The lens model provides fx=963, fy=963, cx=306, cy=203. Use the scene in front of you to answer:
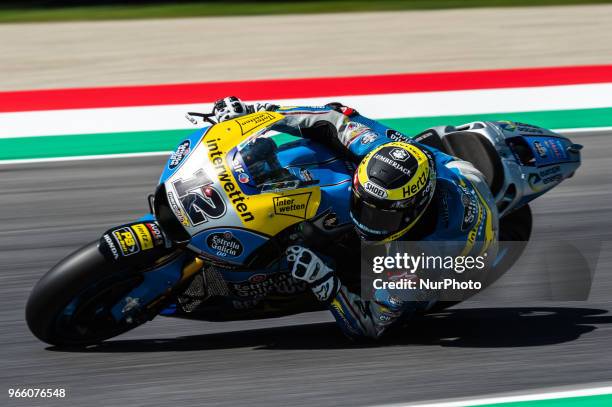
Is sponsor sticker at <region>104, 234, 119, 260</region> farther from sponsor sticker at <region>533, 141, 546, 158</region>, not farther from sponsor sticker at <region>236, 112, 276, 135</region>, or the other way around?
sponsor sticker at <region>533, 141, 546, 158</region>

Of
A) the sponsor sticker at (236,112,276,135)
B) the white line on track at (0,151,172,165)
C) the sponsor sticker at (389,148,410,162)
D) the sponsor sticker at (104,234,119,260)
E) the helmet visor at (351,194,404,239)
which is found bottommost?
the sponsor sticker at (104,234,119,260)

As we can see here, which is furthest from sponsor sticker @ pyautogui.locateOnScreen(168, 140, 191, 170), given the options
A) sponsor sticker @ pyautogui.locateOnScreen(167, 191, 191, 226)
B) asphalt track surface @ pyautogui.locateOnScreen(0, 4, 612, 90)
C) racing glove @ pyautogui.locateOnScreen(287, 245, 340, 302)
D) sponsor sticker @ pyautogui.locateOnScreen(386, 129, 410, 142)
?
asphalt track surface @ pyautogui.locateOnScreen(0, 4, 612, 90)

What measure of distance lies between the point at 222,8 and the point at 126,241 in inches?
379

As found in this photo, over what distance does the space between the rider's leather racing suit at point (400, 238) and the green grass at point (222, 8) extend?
29.4 ft

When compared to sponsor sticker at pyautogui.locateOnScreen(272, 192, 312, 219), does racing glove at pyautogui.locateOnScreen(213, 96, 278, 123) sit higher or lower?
higher

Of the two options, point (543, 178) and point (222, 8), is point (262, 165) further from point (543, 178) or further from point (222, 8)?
point (222, 8)

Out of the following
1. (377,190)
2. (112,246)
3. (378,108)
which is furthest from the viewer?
(378,108)

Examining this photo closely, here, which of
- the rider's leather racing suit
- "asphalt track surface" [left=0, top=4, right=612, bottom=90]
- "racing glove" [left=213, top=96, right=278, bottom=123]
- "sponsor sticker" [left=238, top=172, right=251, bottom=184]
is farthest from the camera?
"asphalt track surface" [left=0, top=4, right=612, bottom=90]

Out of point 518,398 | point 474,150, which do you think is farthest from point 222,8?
point 518,398

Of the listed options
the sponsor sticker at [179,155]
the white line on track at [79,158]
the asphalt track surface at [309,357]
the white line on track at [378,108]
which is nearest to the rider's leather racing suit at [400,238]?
the asphalt track surface at [309,357]

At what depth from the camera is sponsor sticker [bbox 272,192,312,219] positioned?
4.49 m

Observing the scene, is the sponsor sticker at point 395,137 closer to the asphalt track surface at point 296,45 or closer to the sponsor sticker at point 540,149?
the sponsor sticker at point 540,149

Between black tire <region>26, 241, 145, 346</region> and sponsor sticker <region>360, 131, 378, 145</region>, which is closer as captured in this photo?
black tire <region>26, 241, 145, 346</region>

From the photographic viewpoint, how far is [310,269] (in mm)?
4496
